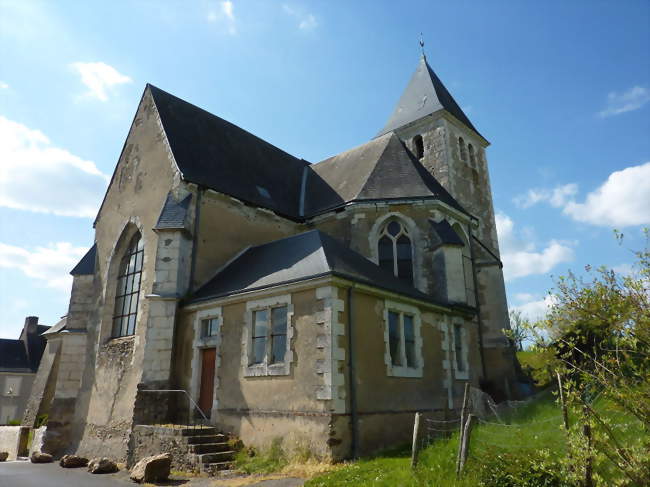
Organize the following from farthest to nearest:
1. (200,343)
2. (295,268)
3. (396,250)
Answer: (396,250) → (200,343) → (295,268)

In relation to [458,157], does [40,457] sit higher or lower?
lower

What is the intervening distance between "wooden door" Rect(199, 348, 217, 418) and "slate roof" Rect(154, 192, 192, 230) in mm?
3436

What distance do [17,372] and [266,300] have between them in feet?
105

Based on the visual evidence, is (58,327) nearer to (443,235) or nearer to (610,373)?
(443,235)

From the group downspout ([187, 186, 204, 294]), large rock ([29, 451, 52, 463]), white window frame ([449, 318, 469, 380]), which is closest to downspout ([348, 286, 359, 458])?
white window frame ([449, 318, 469, 380])

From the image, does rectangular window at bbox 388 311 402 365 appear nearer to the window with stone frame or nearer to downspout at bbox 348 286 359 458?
downspout at bbox 348 286 359 458

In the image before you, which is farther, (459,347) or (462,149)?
(462,149)

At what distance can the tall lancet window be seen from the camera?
14.5 metres

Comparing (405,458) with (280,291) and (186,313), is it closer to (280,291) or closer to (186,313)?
(280,291)

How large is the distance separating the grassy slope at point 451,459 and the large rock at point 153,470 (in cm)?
317

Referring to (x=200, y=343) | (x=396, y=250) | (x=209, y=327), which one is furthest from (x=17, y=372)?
(x=396, y=250)

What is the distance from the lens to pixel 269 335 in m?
9.87

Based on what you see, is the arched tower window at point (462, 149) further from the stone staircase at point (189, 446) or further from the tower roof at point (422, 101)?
the stone staircase at point (189, 446)

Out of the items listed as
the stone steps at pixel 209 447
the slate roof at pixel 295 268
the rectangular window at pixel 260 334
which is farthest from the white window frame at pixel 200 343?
the stone steps at pixel 209 447
